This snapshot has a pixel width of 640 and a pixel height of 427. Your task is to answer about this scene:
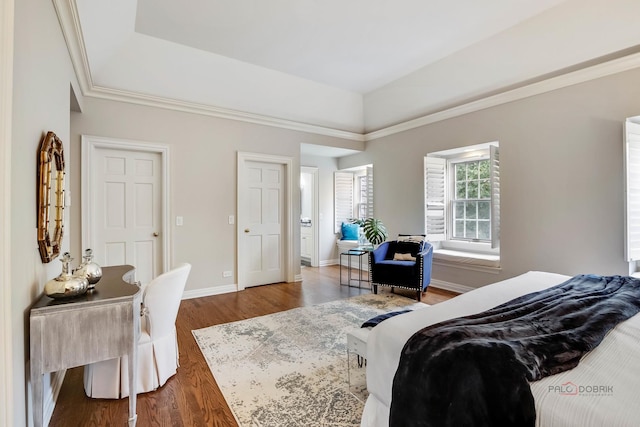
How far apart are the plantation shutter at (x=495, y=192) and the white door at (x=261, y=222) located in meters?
3.05

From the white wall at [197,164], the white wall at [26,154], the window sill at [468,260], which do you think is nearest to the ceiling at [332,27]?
the white wall at [197,164]

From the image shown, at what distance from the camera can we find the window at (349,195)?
21.5ft

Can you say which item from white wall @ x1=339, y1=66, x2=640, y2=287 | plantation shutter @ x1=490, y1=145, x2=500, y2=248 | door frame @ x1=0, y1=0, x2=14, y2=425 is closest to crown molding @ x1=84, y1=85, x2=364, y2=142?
white wall @ x1=339, y1=66, x2=640, y2=287

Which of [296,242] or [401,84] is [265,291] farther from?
[401,84]

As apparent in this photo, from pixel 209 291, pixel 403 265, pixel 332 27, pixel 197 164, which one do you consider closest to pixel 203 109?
pixel 197 164

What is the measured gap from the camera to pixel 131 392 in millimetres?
1671

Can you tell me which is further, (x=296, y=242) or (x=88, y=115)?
(x=296, y=242)

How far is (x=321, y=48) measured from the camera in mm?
4012

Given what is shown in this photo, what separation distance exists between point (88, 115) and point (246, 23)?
213cm

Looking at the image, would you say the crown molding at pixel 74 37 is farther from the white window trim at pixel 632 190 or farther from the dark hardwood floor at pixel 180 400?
the white window trim at pixel 632 190

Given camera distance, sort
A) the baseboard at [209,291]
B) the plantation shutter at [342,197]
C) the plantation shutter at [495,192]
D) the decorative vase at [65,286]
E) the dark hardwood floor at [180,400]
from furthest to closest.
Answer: the plantation shutter at [342,197], the baseboard at [209,291], the plantation shutter at [495,192], the dark hardwood floor at [180,400], the decorative vase at [65,286]

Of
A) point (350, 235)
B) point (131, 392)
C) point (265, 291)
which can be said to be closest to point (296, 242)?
point (265, 291)

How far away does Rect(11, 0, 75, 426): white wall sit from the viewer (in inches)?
50.1

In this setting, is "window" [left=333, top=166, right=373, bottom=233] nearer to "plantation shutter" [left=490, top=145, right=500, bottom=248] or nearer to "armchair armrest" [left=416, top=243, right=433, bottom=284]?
"armchair armrest" [left=416, top=243, right=433, bottom=284]
